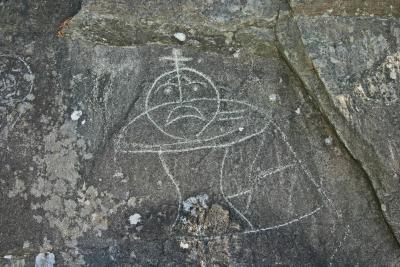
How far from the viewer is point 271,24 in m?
2.28

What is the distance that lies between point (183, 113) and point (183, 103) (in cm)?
4

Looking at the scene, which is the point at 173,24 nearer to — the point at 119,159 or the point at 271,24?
the point at 271,24

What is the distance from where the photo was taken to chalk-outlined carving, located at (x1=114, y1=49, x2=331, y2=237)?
89.7 inches

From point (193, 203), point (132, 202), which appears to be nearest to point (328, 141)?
point (193, 203)

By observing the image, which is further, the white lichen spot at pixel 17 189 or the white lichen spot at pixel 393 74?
the white lichen spot at pixel 17 189

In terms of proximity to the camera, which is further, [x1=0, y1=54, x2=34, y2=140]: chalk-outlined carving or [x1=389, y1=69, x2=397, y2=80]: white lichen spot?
[x1=0, y1=54, x2=34, y2=140]: chalk-outlined carving

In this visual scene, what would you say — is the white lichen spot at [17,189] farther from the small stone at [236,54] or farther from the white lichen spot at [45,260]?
the small stone at [236,54]

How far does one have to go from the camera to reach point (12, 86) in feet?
7.76

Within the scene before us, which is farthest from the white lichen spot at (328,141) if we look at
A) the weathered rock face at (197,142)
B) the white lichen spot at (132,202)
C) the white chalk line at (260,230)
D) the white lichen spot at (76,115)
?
the white lichen spot at (76,115)

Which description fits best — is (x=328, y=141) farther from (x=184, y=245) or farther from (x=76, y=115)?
(x=76, y=115)

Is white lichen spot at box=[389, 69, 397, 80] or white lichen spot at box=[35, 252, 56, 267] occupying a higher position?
white lichen spot at box=[389, 69, 397, 80]

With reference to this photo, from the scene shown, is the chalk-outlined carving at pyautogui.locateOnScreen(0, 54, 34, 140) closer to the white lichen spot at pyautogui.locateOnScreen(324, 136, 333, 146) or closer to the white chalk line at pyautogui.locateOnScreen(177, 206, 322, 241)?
the white chalk line at pyautogui.locateOnScreen(177, 206, 322, 241)

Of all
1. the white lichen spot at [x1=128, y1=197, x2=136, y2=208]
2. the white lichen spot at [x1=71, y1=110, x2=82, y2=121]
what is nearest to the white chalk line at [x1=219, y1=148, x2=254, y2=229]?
the white lichen spot at [x1=128, y1=197, x2=136, y2=208]

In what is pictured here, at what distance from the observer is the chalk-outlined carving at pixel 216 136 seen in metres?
2.28
